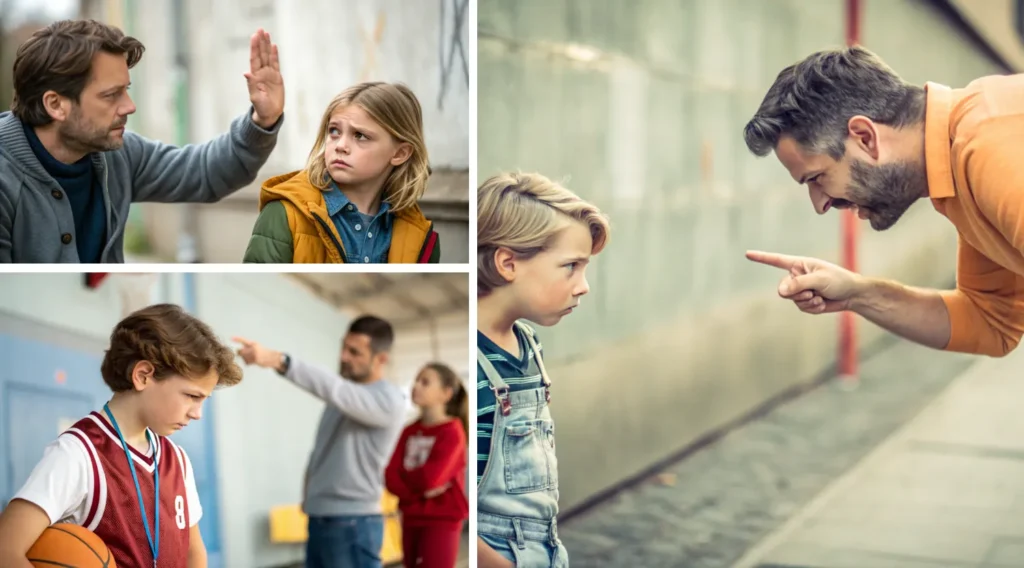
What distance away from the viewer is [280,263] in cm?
266

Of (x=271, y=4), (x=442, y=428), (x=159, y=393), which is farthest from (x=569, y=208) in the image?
(x=159, y=393)

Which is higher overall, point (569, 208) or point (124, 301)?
point (569, 208)

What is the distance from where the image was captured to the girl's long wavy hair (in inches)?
104

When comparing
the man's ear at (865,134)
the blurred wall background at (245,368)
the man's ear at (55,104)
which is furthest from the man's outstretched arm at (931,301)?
the man's ear at (55,104)

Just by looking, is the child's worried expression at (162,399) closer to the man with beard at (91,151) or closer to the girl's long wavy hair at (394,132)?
the man with beard at (91,151)

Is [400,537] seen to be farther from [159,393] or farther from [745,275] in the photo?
[745,275]

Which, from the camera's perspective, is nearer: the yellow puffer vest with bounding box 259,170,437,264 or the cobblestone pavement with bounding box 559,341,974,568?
the yellow puffer vest with bounding box 259,170,437,264

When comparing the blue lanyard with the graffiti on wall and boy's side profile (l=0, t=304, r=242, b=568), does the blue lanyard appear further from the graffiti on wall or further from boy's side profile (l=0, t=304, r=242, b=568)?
the graffiti on wall

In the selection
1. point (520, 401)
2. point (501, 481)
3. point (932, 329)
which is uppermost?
point (932, 329)

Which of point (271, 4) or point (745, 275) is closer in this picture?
point (271, 4)

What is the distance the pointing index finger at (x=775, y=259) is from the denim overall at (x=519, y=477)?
0.56 meters

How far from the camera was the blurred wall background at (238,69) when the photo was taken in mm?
2600

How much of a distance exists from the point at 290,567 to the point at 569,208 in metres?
1.04

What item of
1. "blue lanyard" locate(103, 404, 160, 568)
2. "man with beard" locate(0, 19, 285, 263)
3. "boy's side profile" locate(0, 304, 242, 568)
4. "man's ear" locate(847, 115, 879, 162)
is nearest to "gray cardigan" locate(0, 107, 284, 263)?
"man with beard" locate(0, 19, 285, 263)
